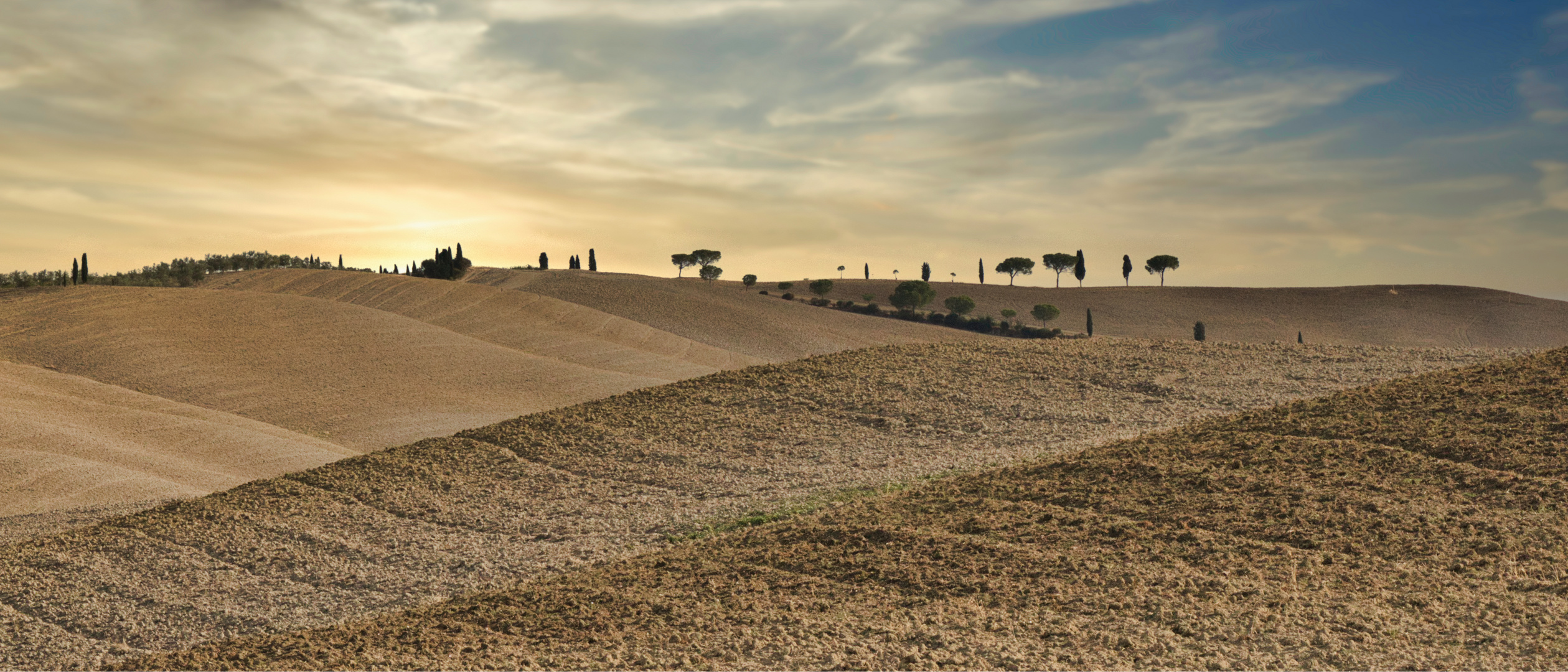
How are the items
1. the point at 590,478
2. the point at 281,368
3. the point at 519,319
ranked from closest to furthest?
the point at 590,478, the point at 281,368, the point at 519,319

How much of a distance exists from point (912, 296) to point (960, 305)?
11.6ft

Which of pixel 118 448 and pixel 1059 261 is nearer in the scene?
pixel 118 448

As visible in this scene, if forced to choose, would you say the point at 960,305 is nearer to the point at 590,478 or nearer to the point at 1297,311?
the point at 1297,311

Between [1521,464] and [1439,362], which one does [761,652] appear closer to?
[1521,464]

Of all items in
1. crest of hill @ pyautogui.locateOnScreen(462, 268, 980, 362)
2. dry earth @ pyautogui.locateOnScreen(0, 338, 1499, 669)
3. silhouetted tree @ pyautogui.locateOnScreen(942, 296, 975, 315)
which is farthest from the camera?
silhouetted tree @ pyautogui.locateOnScreen(942, 296, 975, 315)

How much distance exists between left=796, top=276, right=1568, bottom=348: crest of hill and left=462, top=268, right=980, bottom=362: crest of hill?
41.6ft

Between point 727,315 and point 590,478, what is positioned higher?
point 727,315

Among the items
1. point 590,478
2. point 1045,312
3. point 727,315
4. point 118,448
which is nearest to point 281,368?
point 118,448

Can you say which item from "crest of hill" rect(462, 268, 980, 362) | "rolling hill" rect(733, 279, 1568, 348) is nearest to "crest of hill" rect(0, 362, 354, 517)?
"crest of hill" rect(462, 268, 980, 362)

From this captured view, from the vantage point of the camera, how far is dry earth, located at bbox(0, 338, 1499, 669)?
9.88 meters

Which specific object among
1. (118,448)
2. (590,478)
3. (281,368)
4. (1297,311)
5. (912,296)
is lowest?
(118,448)

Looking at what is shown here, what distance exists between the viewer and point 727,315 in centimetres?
5397

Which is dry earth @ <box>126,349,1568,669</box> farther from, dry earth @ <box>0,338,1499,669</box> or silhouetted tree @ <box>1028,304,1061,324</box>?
silhouetted tree @ <box>1028,304,1061,324</box>

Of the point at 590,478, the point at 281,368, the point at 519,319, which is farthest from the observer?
the point at 519,319
